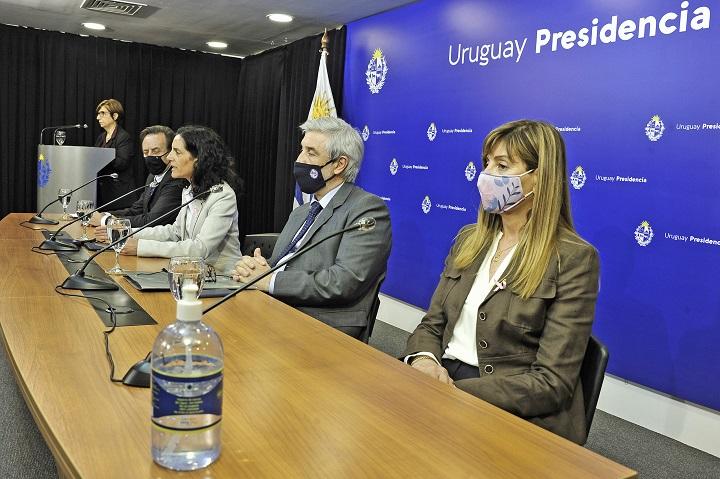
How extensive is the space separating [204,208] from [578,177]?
211 cm

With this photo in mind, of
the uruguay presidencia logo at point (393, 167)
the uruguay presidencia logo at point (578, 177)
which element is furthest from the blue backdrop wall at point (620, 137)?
the uruguay presidencia logo at point (393, 167)

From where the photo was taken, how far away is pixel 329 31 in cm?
654

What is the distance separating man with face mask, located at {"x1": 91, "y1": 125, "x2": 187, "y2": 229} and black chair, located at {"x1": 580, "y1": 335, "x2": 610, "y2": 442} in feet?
8.66

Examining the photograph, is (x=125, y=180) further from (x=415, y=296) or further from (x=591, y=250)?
(x=591, y=250)

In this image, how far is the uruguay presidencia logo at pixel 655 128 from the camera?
3379mm

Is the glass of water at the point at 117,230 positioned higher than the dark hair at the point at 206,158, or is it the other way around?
the dark hair at the point at 206,158

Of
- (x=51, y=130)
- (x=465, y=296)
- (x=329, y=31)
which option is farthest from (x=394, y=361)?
(x=51, y=130)

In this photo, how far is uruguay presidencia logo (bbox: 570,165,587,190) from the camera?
379 centimetres

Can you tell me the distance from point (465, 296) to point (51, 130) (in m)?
7.10

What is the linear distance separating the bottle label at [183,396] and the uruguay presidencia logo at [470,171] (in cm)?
388

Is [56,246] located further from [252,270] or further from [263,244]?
[252,270]

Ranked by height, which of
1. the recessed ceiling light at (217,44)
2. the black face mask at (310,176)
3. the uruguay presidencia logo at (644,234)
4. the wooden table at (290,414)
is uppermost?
the recessed ceiling light at (217,44)

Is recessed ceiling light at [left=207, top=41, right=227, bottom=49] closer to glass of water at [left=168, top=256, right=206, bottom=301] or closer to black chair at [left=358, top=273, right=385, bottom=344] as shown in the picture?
black chair at [left=358, top=273, right=385, bottom=344]

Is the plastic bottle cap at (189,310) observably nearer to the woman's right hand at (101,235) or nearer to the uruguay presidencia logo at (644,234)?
the woman's right hand at (101,235)
